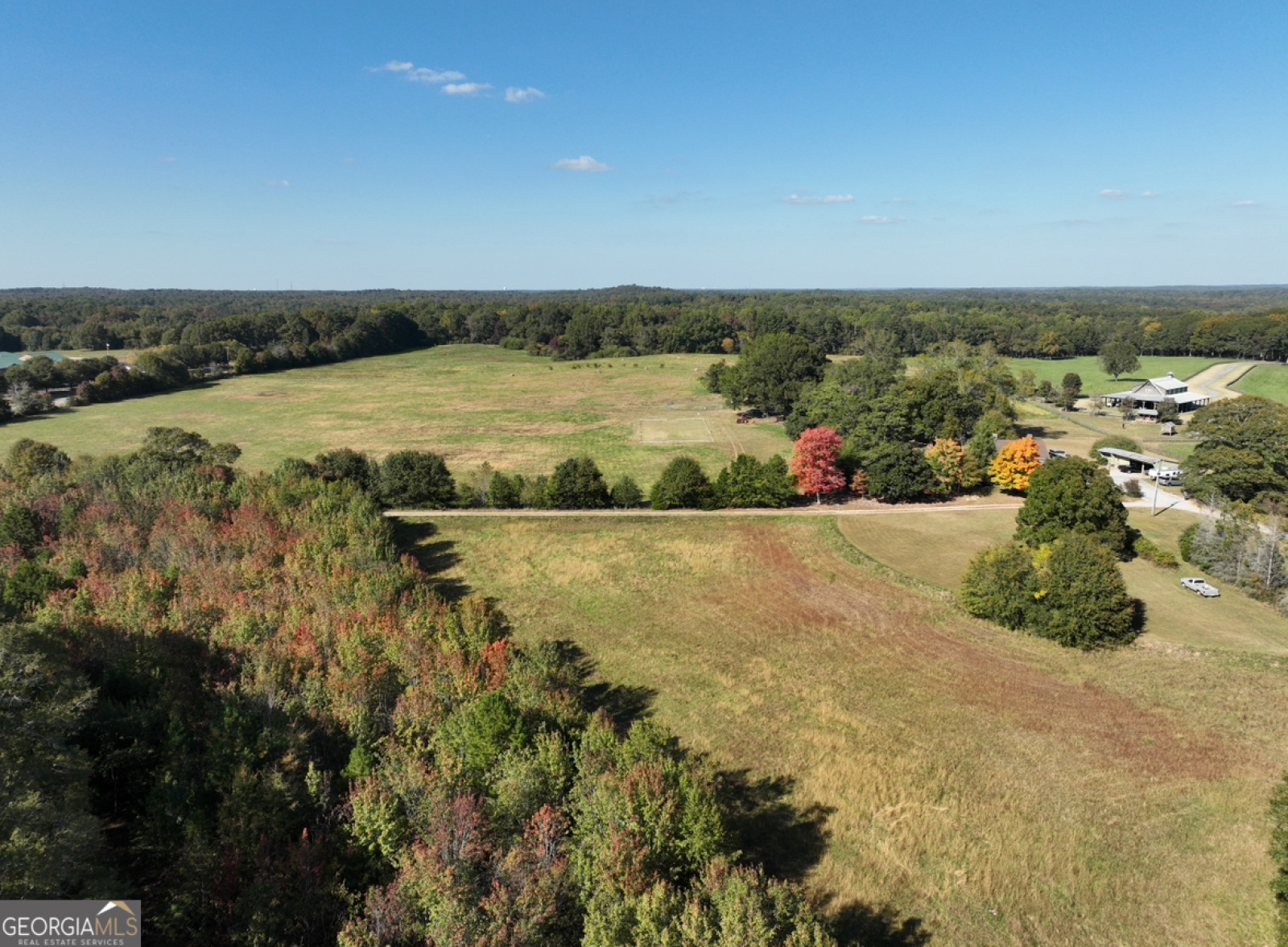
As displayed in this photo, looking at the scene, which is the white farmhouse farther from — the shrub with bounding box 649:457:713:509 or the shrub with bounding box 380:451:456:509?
the shrub with bounding box 380:451:456:509

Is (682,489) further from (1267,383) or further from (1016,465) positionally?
(1267,383)

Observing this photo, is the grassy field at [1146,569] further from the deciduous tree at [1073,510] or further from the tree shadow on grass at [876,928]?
the tree shadow on grass at [876,928]

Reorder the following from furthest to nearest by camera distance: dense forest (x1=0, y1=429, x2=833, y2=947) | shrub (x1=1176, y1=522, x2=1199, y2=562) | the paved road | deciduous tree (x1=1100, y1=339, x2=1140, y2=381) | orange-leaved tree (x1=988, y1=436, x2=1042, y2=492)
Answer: deciduous tree (x1=1100, y1=339, x2=1140, y2=381) → the paved road → orange-leaved tree (x1=988, y1=436, x2=1042, y2=492) → shrub (x1=1176, y1=522, x2=1199, y2=562) → dense forest (x1=0, y1=429, x2=833, y2=947)

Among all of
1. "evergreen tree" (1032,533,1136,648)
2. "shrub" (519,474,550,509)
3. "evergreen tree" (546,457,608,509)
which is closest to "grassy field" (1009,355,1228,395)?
"evergreen tree" (1032,533,1136,648)

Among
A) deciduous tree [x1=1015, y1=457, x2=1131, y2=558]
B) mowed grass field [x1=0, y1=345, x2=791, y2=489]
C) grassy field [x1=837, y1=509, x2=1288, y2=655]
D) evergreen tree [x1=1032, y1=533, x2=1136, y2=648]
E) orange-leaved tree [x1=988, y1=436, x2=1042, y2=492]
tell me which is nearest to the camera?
evergreen tree [x1=1032, y1=533, x2=1136, y2=648]

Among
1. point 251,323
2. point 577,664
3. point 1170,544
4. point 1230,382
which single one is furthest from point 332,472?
point 1230,382

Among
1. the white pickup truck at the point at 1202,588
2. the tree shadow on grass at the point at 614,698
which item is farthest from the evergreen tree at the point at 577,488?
the white pickup truck at the point at 1202,588

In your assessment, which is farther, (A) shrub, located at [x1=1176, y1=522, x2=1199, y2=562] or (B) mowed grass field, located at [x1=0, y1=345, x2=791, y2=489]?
(B) mowed grass field, located at [x1=0, y1=345, x2=791, y2=489]

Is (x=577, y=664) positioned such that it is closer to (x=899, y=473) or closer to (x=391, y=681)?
(x=391, y=681)
